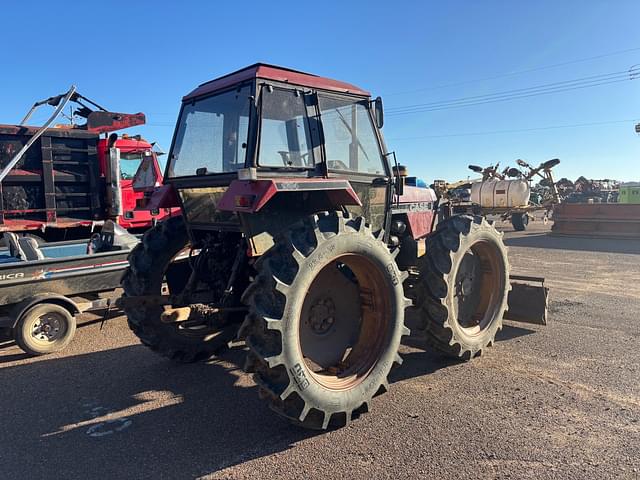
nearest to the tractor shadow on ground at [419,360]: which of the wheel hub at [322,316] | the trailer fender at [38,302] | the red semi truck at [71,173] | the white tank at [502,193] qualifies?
the wheel hub at [322,316]

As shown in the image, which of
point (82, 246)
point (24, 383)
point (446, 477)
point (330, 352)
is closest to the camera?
point (446, 477)

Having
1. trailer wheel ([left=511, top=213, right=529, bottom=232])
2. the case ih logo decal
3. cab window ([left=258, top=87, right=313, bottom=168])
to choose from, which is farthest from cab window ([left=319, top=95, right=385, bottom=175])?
trailer wheel ([left=511, top=213, right=529, bottom=232])

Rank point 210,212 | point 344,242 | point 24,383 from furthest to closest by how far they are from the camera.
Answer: point 24,383
point 210,212
point 344,242

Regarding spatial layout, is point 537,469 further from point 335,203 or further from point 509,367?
point 335,203

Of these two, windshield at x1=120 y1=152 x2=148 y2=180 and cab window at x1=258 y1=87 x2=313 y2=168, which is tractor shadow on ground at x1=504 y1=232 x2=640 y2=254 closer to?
windshield at x1=120 y1=152 x2=148 y2=180

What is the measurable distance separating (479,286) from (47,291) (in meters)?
5.14

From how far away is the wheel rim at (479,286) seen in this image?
16.8 feet

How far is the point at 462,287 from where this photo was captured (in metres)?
5.11

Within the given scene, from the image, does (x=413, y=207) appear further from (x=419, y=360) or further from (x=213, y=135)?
(x=213, y=135)

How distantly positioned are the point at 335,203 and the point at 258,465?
2.10 metres

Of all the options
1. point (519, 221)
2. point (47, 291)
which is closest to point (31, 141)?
point (47, 291)

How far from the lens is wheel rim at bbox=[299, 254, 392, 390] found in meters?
3.82

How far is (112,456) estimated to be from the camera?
3.25 m

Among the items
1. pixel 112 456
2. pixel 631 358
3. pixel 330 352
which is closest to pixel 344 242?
pixel 330 352
